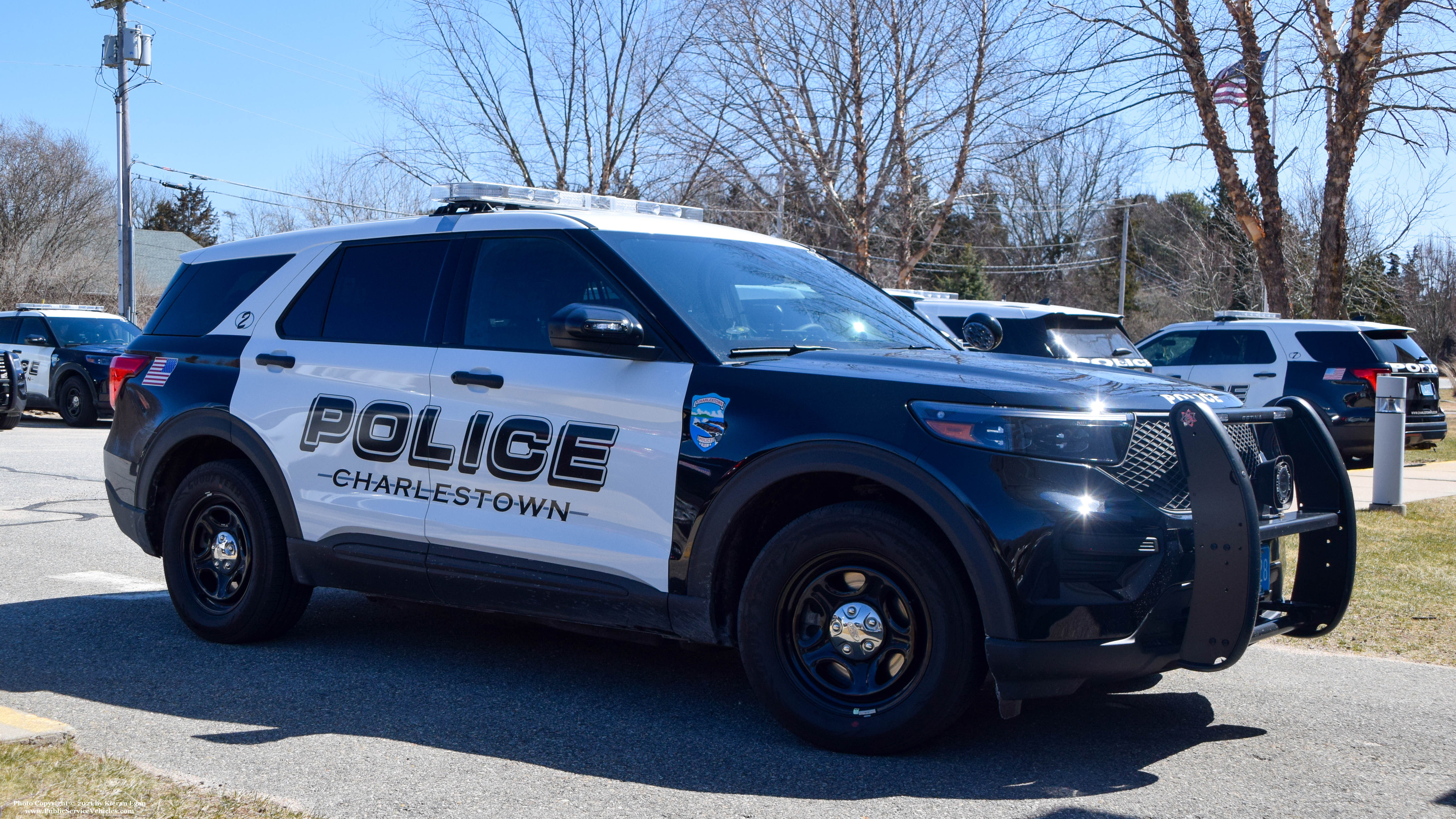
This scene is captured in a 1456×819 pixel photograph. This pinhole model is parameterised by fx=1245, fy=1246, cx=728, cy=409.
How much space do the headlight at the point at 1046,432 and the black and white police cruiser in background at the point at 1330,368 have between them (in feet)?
33.7

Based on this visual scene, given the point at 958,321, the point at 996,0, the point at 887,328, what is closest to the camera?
the point at 887,328

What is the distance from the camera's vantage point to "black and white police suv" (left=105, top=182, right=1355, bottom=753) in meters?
3.71

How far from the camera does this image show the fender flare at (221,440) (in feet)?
17.6

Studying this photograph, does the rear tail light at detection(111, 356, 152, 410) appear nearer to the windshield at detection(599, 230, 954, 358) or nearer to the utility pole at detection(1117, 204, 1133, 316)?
the windshield at detection(599, 230, 954, 358)

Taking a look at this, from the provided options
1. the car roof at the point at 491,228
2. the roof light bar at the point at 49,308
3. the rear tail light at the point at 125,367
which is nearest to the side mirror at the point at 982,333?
the car roof at the point at 491,228

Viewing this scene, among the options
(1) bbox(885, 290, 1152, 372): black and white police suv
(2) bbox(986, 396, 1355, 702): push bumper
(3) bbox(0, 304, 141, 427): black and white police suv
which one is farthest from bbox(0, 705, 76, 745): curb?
(3) bbox(0, 304, 141, 427): black and white police suv

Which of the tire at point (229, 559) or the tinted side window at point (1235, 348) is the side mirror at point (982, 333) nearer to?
the tire at point (229, 559)

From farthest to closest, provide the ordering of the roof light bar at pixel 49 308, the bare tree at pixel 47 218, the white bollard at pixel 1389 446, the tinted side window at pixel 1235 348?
the bare tree at pixel 47 218 < the roof light bar at pixel 49 308 < the tinted side window at pixel 1235 348 < the white bollard at pixel 1389 446

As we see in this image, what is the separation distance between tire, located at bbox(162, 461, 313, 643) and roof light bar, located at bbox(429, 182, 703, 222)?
5.06 feet

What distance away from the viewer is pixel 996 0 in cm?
2030

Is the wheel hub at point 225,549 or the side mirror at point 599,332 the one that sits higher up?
the side mirror at point 599,332

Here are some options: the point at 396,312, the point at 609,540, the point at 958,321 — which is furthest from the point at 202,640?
the point at 958,321

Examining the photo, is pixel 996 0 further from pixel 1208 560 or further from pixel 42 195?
pixel 42 195

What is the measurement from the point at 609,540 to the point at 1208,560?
1.99 metres
